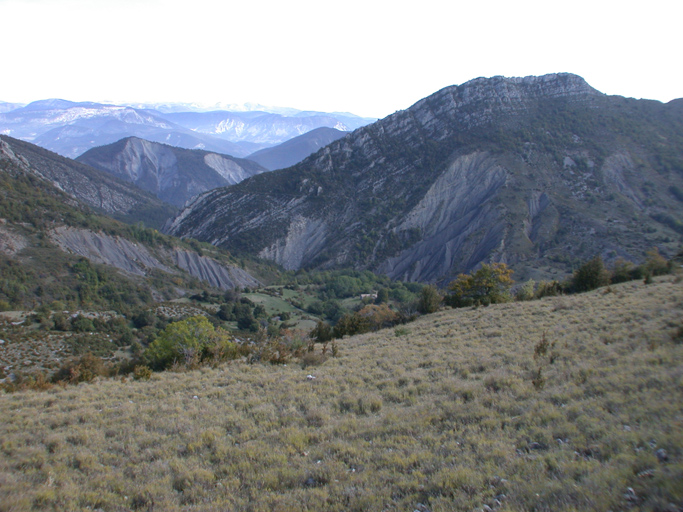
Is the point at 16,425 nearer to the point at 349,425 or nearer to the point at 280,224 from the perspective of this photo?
the point at 349,425

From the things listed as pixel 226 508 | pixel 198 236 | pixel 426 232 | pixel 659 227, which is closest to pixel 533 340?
pixel 226 508

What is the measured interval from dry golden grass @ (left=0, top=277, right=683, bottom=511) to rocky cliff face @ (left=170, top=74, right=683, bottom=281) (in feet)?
179

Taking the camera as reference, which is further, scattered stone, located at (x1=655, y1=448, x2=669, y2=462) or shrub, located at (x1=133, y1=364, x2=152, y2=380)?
shrub, located at (x1=133, y1=364, x2=152, y2=380)

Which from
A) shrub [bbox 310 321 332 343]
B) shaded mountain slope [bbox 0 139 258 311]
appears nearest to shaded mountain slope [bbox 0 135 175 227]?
shaded mountain slope [bbox 0 139 258 311]

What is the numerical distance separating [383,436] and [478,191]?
284 feet

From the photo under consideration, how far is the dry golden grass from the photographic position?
183 inches

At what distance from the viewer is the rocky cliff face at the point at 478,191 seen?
68.1 m

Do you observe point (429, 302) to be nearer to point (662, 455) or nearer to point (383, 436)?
point (383, 436)

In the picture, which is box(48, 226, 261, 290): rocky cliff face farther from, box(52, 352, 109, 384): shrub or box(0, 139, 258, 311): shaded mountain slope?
box(52, 352, 109, 384): shrub

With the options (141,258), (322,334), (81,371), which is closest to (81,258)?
(141,258)

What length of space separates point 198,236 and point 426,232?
226 feet

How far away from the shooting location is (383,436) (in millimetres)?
6805

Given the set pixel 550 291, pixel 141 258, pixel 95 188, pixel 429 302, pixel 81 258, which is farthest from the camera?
pixel 95 188

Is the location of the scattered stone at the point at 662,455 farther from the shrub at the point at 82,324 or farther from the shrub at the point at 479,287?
the shrub at the point at 82,324
